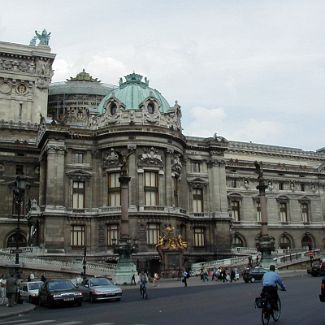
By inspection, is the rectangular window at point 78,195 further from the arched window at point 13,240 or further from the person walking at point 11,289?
the person walking at point 11,289

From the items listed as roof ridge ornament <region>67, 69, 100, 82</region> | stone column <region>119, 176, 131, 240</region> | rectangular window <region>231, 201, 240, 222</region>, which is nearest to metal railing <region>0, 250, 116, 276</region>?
stone column <region>119, 176, 131, 240</region>

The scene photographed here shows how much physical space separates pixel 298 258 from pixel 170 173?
18.3 meters

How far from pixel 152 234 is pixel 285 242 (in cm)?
3070

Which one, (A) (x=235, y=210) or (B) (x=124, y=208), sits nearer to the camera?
(B) (x=124, y=208)

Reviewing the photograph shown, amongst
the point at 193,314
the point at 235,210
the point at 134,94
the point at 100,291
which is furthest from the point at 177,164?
the point at 193,314

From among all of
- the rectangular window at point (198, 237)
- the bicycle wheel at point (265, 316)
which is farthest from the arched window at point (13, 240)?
the bicycle wheel at point (265, 316)

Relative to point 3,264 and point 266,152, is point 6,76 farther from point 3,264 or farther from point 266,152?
point 266,152

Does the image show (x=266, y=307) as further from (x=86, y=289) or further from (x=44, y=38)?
(x=44, y=38)

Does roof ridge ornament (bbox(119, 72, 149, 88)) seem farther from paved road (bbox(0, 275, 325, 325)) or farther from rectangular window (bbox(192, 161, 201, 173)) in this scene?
paved road (bbox(0, 275, 325, 325))

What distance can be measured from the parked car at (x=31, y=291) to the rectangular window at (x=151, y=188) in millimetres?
26672

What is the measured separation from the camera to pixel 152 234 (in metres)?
58.0

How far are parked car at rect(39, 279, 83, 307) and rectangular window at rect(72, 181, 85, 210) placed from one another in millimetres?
32468

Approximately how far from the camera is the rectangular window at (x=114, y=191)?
59.3m

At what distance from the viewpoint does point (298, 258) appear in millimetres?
60188
